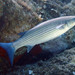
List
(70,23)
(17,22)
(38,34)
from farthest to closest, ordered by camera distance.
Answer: (17,22) → (70,23) → (38,34)

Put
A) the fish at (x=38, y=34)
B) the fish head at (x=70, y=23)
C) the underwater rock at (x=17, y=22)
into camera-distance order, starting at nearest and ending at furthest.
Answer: the fish at (x=38, y=34) → the fish head at (x=70, y=23) → the underwater rock at (x=17, y=22)

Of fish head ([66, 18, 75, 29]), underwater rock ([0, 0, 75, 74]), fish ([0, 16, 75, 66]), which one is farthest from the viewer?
underwater rock ([0, 0, 75, 74])

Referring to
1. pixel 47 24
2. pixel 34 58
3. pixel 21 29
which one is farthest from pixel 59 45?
pixel 47 24

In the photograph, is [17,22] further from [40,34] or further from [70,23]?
[70,23]

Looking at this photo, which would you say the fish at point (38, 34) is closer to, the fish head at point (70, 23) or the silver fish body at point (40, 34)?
the silver fish body at point (40, 34)

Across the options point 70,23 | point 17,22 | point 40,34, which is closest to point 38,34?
point 40,34

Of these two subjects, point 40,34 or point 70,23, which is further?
point 70,23

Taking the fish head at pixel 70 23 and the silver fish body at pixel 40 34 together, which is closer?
the silver fish body at pixel 40 34

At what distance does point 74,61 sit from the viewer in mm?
3611

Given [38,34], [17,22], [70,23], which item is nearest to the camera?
[38,34]

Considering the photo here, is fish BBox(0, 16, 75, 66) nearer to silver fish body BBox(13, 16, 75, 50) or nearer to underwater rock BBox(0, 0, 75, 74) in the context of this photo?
silver fish body BBox(13, 16, 75, 50)

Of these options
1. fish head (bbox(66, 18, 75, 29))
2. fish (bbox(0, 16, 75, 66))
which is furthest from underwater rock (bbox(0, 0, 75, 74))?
fish head (bbox(66, 18, 75, 29))

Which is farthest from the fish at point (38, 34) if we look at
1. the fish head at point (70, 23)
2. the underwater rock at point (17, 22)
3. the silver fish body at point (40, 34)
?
the underwater rock at point (17, 22)

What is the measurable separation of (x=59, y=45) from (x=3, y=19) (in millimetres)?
2519
